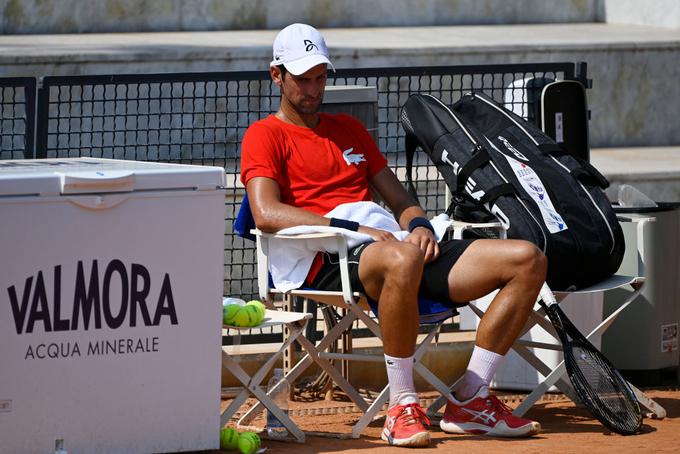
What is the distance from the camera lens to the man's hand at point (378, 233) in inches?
210

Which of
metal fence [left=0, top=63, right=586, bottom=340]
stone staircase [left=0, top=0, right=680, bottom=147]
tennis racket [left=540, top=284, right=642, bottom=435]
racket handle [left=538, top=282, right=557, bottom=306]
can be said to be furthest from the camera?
stone staircase [left=0, top=0, right=680, bottom=147]

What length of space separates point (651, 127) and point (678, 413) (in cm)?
526

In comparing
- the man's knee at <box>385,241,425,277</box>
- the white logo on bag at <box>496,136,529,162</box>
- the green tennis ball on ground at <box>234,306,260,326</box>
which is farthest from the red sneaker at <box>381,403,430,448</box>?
the white logo on bag at <box>496,136,529,162</box>

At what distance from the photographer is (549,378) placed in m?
5.62

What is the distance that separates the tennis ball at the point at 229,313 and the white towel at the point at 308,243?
0.32 meters

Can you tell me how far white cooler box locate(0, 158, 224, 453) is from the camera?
14.6 feet

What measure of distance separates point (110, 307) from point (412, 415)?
1157 mm

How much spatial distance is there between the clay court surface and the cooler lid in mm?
1010

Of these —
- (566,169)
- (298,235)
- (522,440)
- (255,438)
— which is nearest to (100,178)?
(298,235)

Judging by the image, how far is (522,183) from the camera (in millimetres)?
5832

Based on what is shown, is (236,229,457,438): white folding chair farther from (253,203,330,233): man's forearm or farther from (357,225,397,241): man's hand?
(357,225,397,241): man's hand

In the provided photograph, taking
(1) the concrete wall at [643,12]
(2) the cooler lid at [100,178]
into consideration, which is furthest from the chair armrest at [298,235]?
(1) the concrete wall at [643,12]

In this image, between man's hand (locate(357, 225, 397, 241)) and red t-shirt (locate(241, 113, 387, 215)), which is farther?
red t-shirt (locate(241, 113, 387, 215))

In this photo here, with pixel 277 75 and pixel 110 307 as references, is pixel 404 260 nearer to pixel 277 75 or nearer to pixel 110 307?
pixel 277 75
